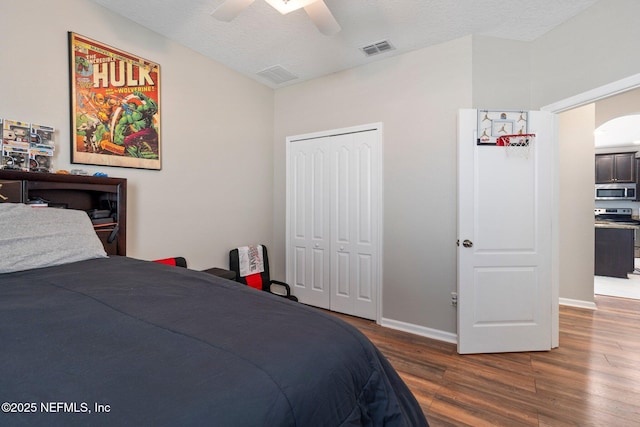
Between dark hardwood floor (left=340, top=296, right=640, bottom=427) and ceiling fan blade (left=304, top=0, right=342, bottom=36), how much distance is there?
2.56 m

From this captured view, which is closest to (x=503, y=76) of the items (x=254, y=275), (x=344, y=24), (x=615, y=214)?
(x=344, y=24)

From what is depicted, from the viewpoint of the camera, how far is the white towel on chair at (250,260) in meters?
3.22

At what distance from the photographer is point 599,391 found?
76.7 inches

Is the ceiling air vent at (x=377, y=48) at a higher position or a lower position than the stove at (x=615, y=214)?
higher

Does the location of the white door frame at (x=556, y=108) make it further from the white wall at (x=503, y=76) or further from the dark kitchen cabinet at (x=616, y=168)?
the dark kitchen cabinet at (x=616, y=168)

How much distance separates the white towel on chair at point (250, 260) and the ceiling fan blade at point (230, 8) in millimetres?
2160

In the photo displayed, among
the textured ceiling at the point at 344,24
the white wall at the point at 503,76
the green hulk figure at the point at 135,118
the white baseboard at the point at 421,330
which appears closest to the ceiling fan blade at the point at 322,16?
the textured ceiling at the point at 344,24

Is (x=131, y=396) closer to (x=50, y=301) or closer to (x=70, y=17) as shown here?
(x=50, y=301)

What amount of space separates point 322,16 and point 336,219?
2.00 meters

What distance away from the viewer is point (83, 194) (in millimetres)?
2018

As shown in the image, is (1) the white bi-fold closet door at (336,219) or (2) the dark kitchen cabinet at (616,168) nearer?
(1) the white bi-fold closet door at (336,219)

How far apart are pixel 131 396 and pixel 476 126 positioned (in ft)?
9.14

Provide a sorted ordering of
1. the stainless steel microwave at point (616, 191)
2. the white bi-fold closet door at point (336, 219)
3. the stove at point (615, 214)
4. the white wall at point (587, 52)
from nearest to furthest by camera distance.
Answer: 1. the white wall at point (587, 52)
2. the white bi-fold closet door at point (336, 219)
3. the stainless steel microwave at point (616, 191)
4. the stove at point (615, 214)

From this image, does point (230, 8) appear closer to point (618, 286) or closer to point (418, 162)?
point (418, 162)
